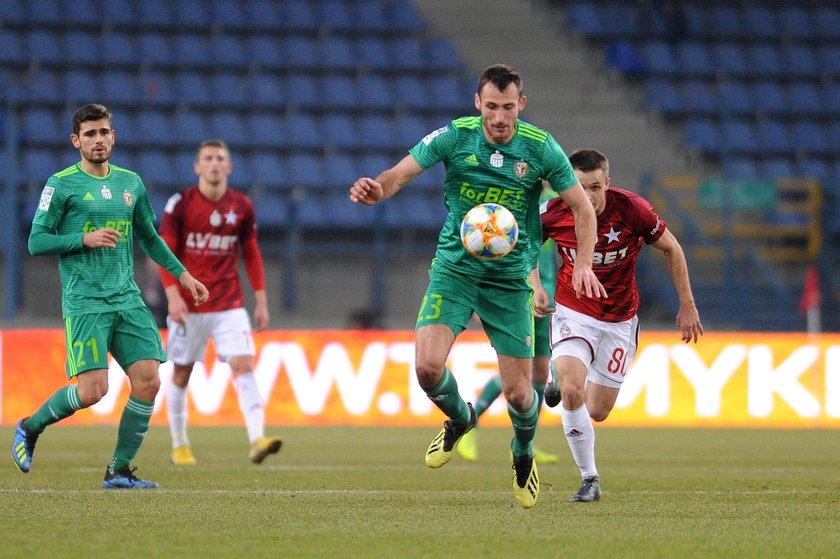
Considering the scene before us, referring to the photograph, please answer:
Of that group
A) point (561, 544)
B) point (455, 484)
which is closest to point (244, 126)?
point (455, 484)

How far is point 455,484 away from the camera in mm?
9039

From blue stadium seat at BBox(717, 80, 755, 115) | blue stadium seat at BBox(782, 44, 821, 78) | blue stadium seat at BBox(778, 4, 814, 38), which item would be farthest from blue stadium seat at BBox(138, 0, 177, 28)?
blue stadium seat at BBox(778, 4, 814, 38)

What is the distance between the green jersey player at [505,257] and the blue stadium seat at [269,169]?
1419 centimetres

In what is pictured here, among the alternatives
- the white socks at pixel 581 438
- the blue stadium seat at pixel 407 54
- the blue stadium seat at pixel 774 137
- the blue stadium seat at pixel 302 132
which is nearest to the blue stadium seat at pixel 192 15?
the blue stadium seat at pixel 302 132

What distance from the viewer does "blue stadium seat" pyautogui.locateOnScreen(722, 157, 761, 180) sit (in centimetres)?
2319

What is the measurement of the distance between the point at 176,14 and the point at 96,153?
15982 mm

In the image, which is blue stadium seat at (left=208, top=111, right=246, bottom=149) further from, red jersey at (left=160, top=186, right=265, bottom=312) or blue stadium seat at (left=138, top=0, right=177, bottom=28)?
red jersey at (left=160, top=186, right=265, bottom=312)

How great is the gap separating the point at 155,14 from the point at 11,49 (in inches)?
101

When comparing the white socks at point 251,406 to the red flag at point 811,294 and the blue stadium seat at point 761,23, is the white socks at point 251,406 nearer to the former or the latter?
the red flag at point 811,294

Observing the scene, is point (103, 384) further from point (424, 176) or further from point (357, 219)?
point (424, 176)

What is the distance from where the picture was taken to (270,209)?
67.9ft

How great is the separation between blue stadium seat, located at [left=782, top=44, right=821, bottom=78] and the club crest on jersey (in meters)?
19.8

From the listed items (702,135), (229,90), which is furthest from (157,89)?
(702,135)

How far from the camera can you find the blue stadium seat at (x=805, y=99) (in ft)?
81.8
